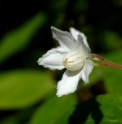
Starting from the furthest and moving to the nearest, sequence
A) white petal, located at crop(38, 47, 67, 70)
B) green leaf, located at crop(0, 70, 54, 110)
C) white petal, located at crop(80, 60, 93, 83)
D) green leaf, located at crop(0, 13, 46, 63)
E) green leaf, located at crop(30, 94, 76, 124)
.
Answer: green leaf, located at crop(0, 13, 46, 63) → green leaf, located at crop(0, 70, 54, 110) → green leaf, located at crop(30, 94, 76, 124) → white petal, located at crop(38, 47, 67, 70) → white petal, located at crop(80, 60, 93, 83)

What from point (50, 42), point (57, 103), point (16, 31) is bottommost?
point (57, 103)

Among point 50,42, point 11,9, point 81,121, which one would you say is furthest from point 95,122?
point 11,9

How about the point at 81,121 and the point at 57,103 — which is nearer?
the point at 81,121

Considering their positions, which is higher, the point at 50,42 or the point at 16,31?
the point at 16,31

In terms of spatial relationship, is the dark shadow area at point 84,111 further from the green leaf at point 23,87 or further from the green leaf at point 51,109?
the green leaf at point 23,87

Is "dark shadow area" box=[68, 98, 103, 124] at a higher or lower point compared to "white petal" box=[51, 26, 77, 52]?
lower

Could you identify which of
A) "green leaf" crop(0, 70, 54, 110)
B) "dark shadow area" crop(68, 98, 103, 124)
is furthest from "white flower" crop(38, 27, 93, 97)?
"green leaf" crop(0, 70, 54, 110)

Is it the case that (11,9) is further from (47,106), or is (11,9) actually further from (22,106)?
(47,106)

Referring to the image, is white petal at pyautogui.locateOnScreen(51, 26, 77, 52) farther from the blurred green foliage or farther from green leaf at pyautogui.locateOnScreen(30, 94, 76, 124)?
the blurred green foliage
